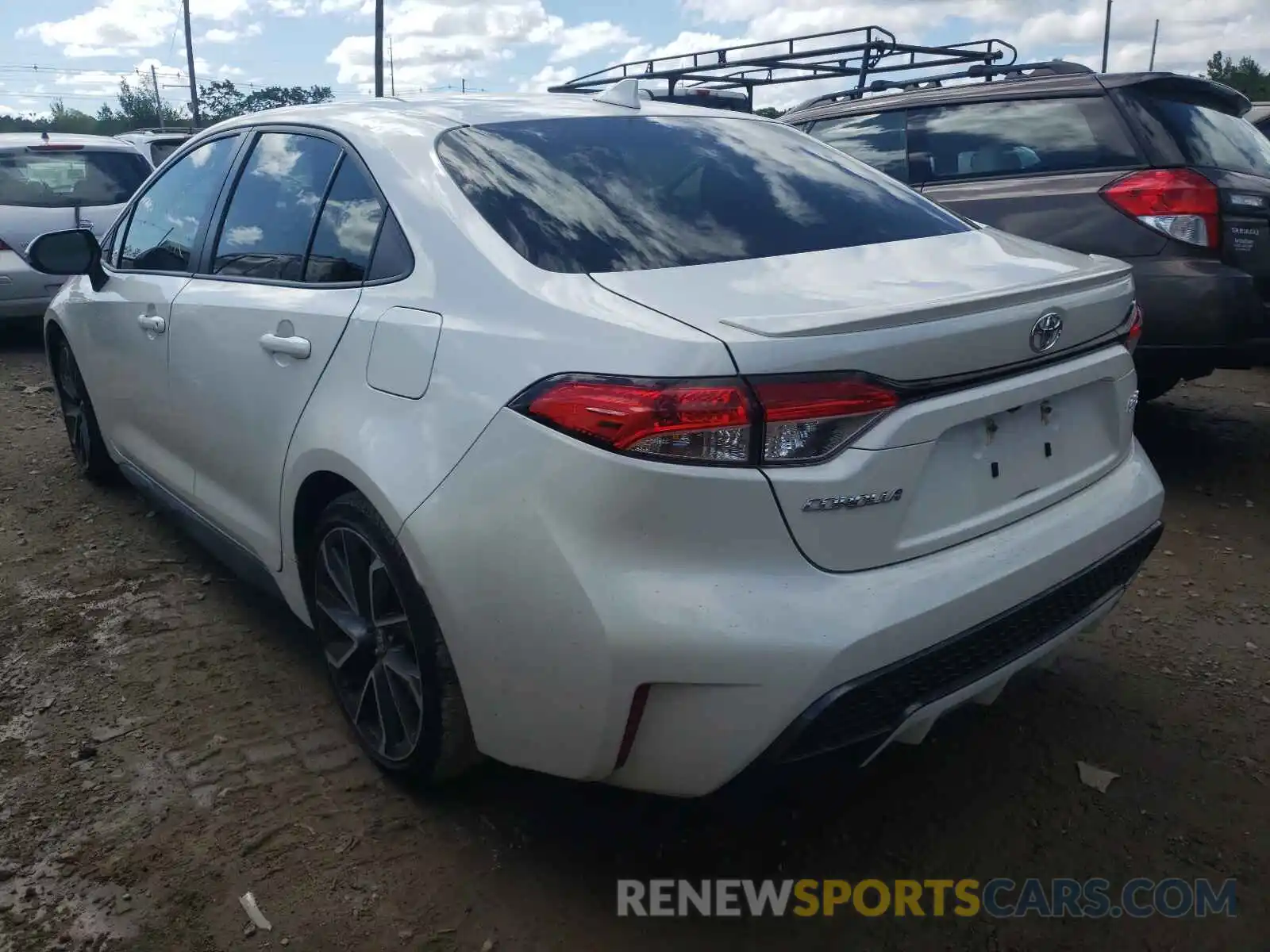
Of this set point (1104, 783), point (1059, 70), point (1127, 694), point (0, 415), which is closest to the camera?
point (1104, 783)

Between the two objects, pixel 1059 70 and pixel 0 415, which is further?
pixel 0 415

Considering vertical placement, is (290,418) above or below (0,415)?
above

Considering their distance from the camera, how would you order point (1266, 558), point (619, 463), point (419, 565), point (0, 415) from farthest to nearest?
point (0, 415) → point (1266, 558) → point (419, 565) → point (619, 463)

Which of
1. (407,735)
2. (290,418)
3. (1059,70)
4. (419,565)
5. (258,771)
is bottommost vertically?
(258,771)

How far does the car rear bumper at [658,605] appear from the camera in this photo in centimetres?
175

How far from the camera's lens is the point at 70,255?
402 cm

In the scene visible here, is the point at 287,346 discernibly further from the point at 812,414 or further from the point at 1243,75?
the point at 1243,75

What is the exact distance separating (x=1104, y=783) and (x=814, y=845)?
75 centimetres

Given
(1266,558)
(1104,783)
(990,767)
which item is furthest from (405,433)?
(1266,558)

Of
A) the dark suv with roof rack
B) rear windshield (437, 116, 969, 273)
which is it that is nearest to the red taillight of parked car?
rear windshield (437, 116, 969, 273)

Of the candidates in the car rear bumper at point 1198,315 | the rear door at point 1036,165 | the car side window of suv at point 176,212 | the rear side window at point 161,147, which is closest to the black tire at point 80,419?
the car side window of suv at point 176,212

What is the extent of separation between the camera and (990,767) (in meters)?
2.58

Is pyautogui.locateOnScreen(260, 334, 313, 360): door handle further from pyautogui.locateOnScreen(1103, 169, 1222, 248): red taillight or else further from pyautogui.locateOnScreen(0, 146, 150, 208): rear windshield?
pyautogui.locateOnScreen(0, 146, 150, 208): rear windshield

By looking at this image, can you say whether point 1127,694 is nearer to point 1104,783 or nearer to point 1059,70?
point 1104,783
